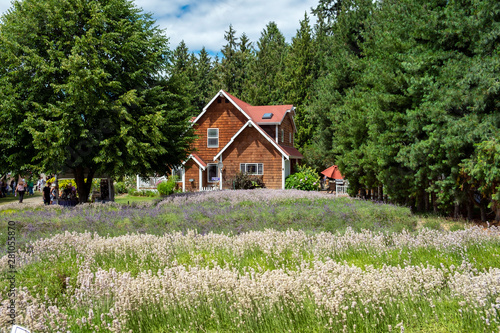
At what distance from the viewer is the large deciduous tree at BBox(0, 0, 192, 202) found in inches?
581

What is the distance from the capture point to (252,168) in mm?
31453

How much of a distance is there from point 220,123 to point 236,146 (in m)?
3.52

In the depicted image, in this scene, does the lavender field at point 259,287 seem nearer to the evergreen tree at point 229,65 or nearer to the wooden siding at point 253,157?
the wooden siding at point 253,157

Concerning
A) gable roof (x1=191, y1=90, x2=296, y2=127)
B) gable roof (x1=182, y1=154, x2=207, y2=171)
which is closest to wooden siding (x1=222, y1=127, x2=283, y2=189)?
gable roof (x1=191, y1=90, x2=296, y2=127)

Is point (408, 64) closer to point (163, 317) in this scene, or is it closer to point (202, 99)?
point (163, 317)

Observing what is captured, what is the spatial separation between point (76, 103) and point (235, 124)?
64.1ft

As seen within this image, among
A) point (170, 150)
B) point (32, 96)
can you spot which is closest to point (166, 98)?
point (170, 150)

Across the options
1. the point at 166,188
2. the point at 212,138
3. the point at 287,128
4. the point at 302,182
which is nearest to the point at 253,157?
the point at 302,182

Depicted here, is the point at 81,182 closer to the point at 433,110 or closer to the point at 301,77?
the point at 433,110

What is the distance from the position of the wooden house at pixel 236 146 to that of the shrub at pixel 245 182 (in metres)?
0.75

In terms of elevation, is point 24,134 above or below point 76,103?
below

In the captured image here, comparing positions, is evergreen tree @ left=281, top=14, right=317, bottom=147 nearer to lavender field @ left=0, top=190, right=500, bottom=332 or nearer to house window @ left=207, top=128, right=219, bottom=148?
house window @ left=207, top=128, right=219, bottom=148

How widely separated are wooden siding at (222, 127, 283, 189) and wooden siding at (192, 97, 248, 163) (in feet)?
7.51

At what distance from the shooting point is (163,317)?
15.0ft
